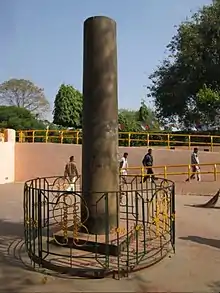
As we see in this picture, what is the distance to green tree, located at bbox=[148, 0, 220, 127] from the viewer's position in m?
28.7

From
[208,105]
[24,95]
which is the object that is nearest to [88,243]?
[208,105]

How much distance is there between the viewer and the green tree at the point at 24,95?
57.2 meters

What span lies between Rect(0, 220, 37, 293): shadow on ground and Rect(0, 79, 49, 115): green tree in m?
50.6

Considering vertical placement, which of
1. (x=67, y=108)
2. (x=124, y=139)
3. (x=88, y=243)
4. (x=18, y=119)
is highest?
(x=67, y=108)

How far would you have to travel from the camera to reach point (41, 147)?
68.4ft

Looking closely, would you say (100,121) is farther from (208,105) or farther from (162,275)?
(208,105)

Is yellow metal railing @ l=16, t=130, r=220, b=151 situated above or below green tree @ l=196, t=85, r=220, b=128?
below

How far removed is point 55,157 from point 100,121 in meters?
14.6

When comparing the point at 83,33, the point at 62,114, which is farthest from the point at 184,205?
the point at 62,114

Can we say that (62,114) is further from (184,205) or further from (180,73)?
(184,205)

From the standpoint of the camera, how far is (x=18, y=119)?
46625 mm

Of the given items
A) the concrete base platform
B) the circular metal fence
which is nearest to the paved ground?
the circular metal fence

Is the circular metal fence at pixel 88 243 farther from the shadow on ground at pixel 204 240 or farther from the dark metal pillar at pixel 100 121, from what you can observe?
the shadow on ground at pixel 204 240

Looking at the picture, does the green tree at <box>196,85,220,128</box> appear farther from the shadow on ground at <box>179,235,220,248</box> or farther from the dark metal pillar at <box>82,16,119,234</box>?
the dark metal pillar at <box>82,16,119,234</box>
